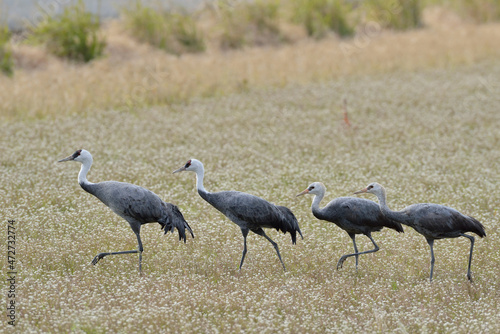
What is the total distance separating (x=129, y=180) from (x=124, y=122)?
187 inches

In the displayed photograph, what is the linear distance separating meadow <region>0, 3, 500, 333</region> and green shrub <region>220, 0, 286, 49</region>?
1.93 meters

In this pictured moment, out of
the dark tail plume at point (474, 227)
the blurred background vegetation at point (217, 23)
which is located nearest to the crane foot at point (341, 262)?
the dark tail plume at point (474, 227)

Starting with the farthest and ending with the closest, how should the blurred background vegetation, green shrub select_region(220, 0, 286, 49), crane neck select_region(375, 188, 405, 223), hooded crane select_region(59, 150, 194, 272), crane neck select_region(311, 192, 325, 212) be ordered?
green shrub select_region(220, 0, 286, 49)
the blurred background vegetation
crane neck select_region(311, 192, 325, 212)
hooded crane select_region(59, 150, 194, 272)
crane neck select_region(375, 188, 405, 223)

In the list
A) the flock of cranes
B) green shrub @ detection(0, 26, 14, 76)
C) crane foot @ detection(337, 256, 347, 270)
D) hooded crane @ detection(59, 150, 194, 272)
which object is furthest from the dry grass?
crane foot @ detection(337, 256, 347, 270)

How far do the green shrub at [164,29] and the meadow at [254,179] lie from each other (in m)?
1.68

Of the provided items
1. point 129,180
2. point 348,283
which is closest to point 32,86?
point 129,180

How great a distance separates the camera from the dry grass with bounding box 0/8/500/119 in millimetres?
19547

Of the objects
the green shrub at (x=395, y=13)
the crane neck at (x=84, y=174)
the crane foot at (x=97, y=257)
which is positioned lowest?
the crane foot at (x=97, y=257)

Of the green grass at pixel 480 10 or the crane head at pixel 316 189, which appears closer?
the crane head at pixel 316 189

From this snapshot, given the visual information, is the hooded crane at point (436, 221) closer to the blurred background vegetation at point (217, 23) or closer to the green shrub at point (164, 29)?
the blurred background vegetation at point (217, 23)

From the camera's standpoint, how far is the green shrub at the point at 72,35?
2384 cm

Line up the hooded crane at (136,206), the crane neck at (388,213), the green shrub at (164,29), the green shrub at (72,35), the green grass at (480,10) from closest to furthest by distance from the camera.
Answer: the crane neck at (388,213) → the hooded crane at (136,206) → the green shrub at (72,35) → the green shrub at (164,29) → the green grass at (480,10)

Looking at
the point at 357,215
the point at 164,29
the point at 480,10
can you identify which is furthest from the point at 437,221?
the point at 480,10

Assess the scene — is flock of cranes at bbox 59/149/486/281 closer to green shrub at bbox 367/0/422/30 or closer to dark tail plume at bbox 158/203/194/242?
dark tail plume at bbox 158/203/194/242
